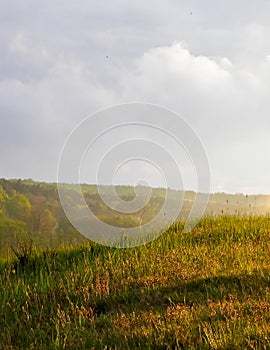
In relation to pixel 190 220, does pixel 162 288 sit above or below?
below

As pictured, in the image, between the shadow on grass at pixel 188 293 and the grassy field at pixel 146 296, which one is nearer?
the grassy field at pixel 146 296

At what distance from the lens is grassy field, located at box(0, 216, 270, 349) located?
5.71 meters

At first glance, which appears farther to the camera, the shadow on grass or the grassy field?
the shadow on grass

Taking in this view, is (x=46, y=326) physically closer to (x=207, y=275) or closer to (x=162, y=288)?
(x=162, y=288)

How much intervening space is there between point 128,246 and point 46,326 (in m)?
4.63

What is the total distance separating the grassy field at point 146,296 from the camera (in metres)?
5.71

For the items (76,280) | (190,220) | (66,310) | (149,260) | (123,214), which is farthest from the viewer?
(190,220)

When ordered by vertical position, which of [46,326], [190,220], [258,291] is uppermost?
[190,220]

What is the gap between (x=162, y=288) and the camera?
7867 mm

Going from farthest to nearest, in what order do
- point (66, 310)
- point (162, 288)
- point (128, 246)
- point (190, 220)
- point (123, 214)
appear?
1. point (190, 220)
2. point (123, 214)
3. point (128, 246)
4. point (162, 288)
5. point (66, 310)

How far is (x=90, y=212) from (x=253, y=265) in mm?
3988

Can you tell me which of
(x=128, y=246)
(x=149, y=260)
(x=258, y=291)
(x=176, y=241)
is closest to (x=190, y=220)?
(x=176, y=241)

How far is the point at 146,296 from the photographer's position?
7.48 metres

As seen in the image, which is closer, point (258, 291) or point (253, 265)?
point (258, 291)
